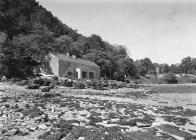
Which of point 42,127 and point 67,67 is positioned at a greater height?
point 67,67

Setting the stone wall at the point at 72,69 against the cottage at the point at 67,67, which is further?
the stone wall at the point at 72,69

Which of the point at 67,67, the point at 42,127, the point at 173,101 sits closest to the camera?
the point at 42,127

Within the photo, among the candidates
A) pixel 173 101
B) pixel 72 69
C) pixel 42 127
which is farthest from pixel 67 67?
pixel 42 127

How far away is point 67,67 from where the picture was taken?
7450cm

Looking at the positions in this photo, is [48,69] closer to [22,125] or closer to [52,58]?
[52,58]

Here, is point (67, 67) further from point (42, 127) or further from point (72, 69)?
point (42, 127)

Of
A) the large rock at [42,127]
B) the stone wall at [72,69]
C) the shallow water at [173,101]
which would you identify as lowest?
the shallow water at [173,101]

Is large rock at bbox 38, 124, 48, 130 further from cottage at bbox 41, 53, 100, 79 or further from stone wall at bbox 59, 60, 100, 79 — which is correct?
stone wall at bbox 59, 60, 100, 79

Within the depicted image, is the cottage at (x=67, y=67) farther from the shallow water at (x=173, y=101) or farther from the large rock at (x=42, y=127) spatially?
the large rock at (x=42, y=127)

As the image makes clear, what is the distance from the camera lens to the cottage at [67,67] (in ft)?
230

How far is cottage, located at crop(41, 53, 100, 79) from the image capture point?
230ft

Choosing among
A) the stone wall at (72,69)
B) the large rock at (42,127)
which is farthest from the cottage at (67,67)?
the large rock at (42,127)

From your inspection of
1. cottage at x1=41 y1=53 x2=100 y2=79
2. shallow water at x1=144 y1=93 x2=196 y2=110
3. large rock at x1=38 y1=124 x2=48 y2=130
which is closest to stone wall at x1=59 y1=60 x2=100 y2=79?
cottage at x1=41 y1=53 x2=100 y2=79

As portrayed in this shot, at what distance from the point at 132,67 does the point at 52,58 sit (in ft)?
141
